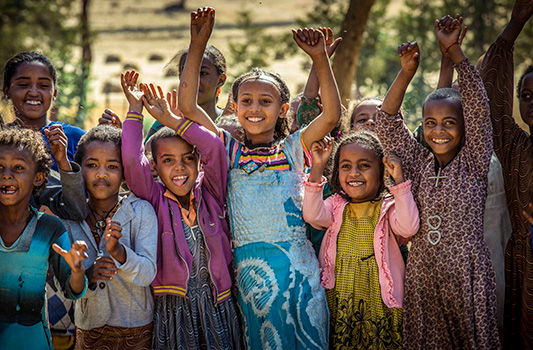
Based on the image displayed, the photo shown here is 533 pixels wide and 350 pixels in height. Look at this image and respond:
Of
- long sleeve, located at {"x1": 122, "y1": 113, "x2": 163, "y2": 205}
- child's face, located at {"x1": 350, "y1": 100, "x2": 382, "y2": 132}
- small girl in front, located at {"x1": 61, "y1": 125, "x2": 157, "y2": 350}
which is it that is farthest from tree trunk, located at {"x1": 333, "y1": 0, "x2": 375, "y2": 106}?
small girl in front, located at {"x1": 61, "y1": 125, "x2": 157, "y2": 350}

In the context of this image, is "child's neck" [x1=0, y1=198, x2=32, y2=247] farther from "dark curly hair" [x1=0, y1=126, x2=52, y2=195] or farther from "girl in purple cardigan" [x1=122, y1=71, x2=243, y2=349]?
"girl in purple cardigan" [x1=122, y1=71, x2=243, y2=349]

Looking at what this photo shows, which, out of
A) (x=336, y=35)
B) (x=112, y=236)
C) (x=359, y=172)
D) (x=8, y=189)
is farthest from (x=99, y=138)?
(x=336, y=35)

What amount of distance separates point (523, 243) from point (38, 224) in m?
2.90

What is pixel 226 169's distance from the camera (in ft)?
11.4

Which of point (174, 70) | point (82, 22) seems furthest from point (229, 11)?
point (174, 70)

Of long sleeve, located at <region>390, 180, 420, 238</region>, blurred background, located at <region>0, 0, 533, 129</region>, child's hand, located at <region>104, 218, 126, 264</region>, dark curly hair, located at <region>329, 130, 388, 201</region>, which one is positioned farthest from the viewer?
blurred background, located at <region>0, 0, 533, 129</region>

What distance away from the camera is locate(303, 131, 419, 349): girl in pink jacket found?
337cm

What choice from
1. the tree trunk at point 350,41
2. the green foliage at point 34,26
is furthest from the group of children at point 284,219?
the green foliage at point 34,26

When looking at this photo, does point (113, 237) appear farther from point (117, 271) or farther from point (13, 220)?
point (13, 220)

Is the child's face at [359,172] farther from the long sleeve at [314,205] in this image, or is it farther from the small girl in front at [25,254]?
the small girl in front at [25,254]

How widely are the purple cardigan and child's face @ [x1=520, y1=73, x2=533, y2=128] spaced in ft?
6.50

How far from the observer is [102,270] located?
9.98ft

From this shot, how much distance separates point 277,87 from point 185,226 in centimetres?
105

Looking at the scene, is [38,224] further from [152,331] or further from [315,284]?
[315,284]
